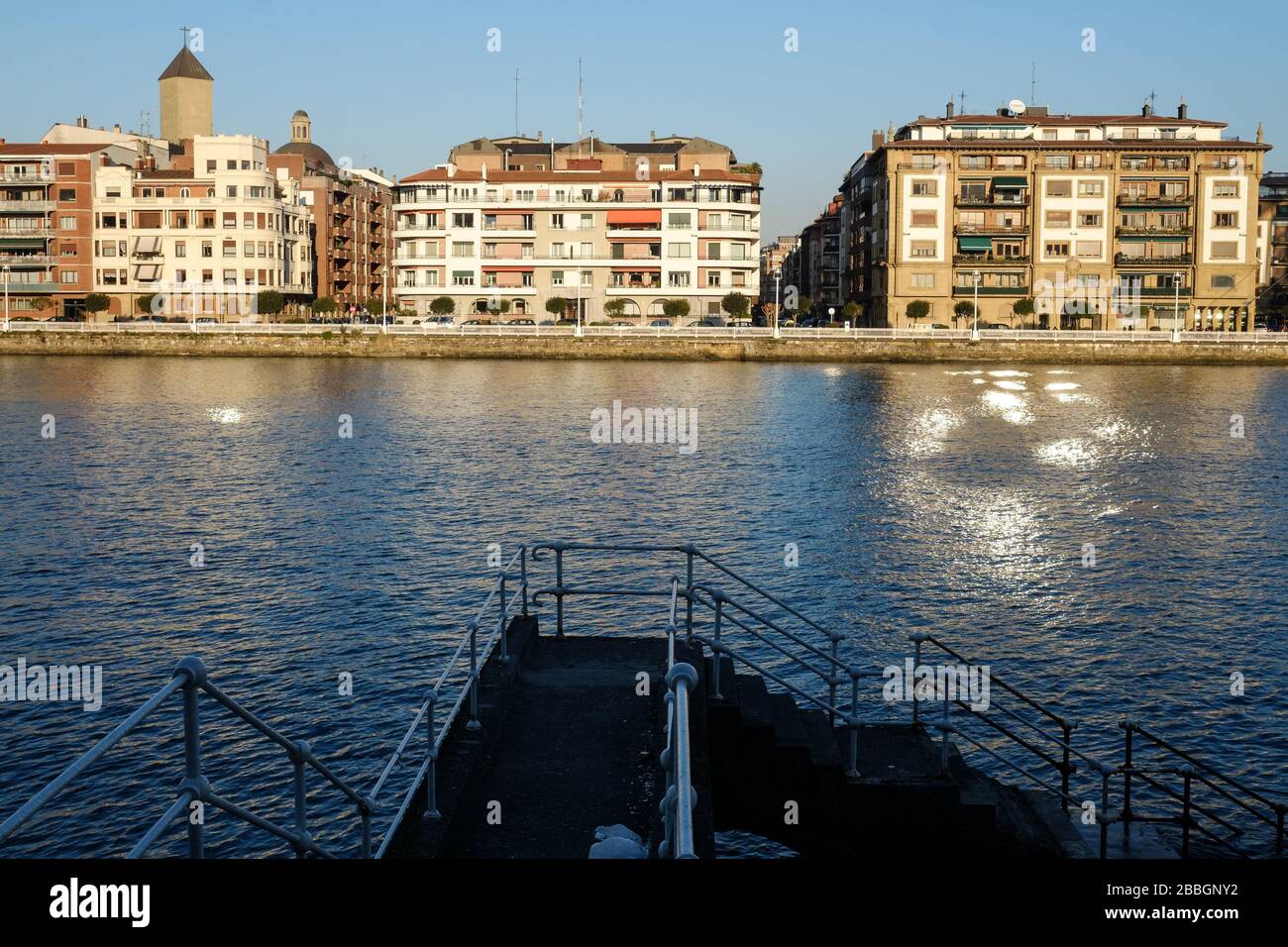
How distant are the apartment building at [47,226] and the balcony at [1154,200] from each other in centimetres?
9740

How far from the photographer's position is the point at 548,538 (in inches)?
1410

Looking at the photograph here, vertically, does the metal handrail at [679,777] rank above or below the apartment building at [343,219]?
below

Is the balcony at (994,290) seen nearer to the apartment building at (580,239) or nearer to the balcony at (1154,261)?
the balcony at (1154,261)

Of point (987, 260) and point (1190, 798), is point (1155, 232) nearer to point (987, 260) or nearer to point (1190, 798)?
point (987, 260)

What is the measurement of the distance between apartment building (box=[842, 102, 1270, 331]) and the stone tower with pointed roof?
8427 centimetres

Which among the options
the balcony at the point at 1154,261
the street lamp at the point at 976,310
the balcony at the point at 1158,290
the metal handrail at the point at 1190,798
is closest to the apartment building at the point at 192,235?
the street lamp at the point at 976,310

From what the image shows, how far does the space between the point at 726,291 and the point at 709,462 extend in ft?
253

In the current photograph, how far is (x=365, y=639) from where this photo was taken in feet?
83.5

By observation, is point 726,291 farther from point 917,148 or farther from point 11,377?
point 11,377

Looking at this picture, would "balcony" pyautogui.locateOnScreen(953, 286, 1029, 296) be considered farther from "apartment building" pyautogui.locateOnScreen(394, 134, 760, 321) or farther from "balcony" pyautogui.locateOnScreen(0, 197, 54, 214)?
"balcony" pyautogui.locateOnScreen(0, 197, 54, 214)

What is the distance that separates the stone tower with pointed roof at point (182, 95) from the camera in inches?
6132

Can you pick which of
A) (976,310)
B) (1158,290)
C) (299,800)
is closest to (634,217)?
(976,310)
